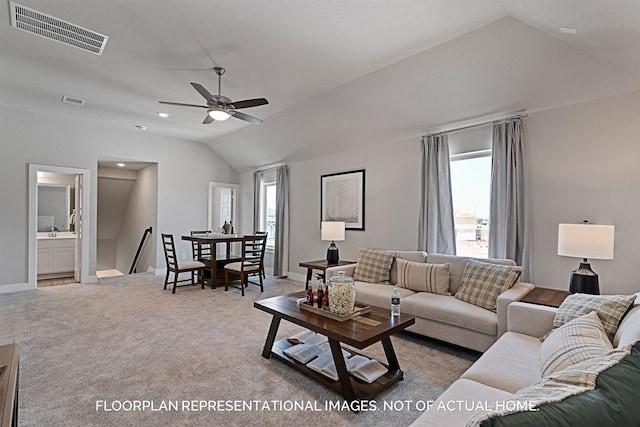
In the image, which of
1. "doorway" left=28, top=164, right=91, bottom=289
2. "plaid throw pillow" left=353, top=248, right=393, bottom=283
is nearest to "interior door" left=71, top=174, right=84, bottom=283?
"doorway" left=28, top=164, right=91, bottom=289

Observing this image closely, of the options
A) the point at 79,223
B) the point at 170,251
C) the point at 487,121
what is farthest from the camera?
the point at 79,223

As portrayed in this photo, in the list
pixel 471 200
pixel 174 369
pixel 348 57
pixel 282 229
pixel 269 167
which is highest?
pixel 348 57

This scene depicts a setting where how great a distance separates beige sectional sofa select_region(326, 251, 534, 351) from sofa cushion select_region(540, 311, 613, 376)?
903 mm

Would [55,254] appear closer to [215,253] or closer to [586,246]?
[215,253]

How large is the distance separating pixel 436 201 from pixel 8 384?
13.3 ft

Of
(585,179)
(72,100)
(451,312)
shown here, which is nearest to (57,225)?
(72,100)

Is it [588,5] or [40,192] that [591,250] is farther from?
[40,192]

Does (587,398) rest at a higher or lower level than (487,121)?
lower

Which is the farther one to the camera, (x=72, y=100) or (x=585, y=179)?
(x=72, y=100)

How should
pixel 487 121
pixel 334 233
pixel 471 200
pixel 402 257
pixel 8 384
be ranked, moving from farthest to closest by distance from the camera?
pixel 334 233 < pixel 471 200 < pixel 402 257 < pixel 487 121 < pixel 8 384

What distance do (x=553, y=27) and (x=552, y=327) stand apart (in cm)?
219

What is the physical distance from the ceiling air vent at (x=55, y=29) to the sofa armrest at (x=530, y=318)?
426 centimetres

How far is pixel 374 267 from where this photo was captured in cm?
394

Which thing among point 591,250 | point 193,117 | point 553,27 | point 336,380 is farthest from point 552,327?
point 193,117
